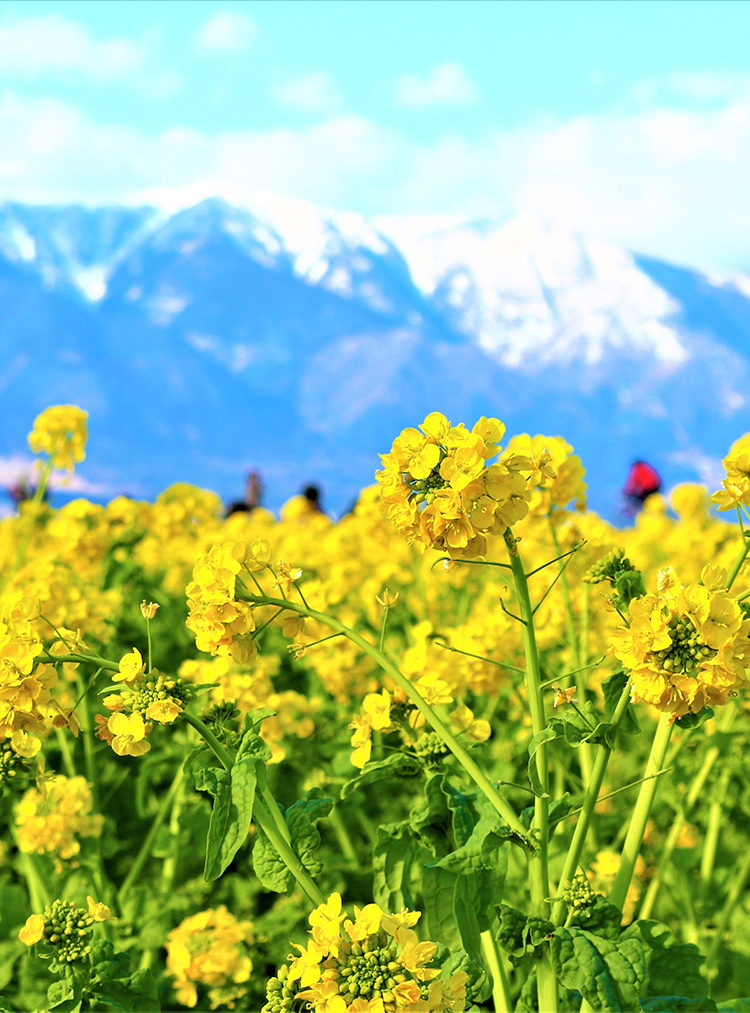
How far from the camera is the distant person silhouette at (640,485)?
14.4 meters

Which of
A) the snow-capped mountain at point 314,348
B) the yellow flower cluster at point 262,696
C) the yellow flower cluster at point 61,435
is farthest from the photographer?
the snow-capped mountain at point 314,348

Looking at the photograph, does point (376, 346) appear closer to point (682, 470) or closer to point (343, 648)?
point (682, 470)

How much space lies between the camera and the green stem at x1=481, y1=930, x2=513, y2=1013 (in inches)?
77.0

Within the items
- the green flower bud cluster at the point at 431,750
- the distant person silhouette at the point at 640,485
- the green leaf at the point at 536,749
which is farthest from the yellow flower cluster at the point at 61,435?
the distant person silhouette at the point at 640,485

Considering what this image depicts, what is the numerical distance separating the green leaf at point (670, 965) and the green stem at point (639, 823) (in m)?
0.21

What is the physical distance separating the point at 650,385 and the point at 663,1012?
7474 inches

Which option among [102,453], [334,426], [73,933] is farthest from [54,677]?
[334,426]

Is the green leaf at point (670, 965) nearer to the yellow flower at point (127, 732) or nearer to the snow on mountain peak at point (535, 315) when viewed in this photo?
the yellow flower at point (127, 732)

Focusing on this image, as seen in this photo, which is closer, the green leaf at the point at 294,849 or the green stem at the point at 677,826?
the green leaf at the point at 294,849

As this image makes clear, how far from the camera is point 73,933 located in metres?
2.02

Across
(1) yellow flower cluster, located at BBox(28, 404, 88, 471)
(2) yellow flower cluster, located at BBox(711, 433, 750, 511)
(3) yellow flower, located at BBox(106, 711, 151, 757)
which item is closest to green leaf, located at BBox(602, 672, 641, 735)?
(2) yellow flower cluster, located at BBox(711, 433, 750, 511)

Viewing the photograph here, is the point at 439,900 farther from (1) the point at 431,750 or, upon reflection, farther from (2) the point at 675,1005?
(2) the point at 675,1005

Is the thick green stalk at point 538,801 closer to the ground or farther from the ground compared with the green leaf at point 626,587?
closer to the ground

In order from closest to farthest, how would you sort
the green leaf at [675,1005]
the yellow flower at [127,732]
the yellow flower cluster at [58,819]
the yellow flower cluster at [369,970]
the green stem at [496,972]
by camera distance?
the yellow flower cluster at [369,970] < the yellow flower at [127,732] < the green leaf at [675,1005] < the green stem at [496,972] < the yellow flower cluster at [58,819]
